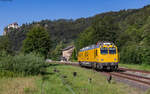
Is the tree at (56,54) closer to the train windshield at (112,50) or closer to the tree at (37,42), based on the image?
the tree at (37,42)

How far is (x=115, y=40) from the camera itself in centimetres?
6644

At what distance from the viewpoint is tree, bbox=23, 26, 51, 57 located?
1574 inches

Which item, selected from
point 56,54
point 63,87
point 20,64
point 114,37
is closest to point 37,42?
point 20,64

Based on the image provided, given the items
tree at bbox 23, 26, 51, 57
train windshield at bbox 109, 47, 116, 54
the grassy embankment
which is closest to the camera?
the grassy embankment

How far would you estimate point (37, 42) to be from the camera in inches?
1591

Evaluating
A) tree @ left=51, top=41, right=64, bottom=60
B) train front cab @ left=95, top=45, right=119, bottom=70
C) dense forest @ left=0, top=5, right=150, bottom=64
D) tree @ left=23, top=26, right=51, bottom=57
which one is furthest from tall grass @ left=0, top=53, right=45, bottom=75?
tree @ left=51, top=41, right=64, bottom=60

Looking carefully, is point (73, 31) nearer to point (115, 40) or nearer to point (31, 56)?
point (115, 40)

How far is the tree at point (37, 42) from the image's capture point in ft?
131

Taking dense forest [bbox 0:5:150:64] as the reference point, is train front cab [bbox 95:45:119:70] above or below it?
below

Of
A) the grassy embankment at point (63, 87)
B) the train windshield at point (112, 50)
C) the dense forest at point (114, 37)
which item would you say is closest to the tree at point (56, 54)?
the dense forest at point (114, 37)

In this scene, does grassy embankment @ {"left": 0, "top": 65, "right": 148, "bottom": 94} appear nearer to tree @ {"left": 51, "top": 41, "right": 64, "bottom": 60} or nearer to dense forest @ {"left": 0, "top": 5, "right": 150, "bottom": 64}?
dense forest @ {"left": 0, "top": 5, "right": 150, "bottom": 64}

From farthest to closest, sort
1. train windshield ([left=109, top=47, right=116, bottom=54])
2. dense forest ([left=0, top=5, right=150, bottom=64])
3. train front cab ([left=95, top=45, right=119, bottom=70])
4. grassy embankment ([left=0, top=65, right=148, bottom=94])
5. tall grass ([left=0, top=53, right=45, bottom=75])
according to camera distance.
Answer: dense forest ([left=0, top=5, right=150, bottom=64])
train windshield ([left=109, top=47, right=116, bottom=54])
train front cab ([left=95, top=45, right=119, bottom=70])
tall grass ([left=0, top=53, right=45, bottom=75])
grassy embankment ([left=0, top=65, right=148, bottom=94])

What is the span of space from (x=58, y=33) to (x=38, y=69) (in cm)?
13070

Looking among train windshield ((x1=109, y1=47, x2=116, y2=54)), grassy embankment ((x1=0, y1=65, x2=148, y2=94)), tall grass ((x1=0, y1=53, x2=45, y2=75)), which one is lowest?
grassy embankment ((x1=0, y1=65, x2=148, y2=94))
